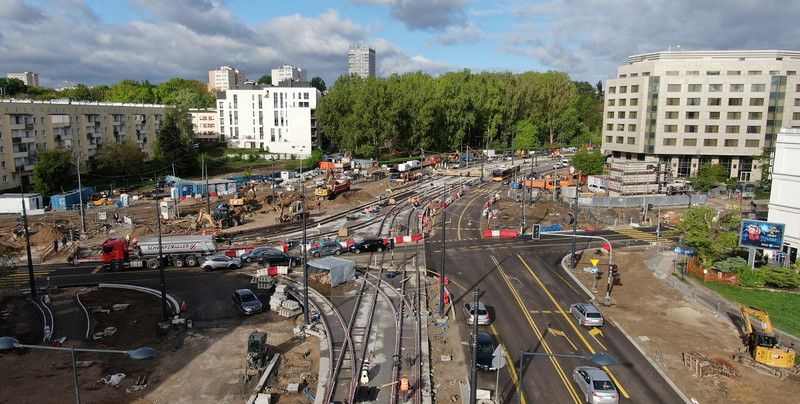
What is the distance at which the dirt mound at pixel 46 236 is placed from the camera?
177 feet

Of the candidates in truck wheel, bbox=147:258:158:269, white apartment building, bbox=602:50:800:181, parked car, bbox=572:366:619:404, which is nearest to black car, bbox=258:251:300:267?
truck wheel, bbox=147:258:158:269

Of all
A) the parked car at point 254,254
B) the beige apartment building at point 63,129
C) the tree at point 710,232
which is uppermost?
the beige apartment building at point 63,129

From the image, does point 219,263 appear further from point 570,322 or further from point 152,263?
point 570,322

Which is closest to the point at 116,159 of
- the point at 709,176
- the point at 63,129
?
the point at 63,129

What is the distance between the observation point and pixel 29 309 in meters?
35.9

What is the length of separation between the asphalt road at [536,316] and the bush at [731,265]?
11.7 m

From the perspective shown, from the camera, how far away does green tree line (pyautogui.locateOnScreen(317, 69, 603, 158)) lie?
117438mm

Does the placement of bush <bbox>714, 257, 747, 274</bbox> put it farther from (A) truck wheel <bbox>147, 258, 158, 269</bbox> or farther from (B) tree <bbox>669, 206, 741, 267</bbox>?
(A) truck wheel <bbox>147, 258, 158, 269</bbox>

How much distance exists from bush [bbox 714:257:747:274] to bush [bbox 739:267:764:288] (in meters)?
0.73

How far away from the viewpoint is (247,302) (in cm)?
3466

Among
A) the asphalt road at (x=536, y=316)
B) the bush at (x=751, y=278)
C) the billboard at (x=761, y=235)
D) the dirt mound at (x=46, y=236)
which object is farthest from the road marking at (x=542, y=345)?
the dirt mound at (x=46, y=236)

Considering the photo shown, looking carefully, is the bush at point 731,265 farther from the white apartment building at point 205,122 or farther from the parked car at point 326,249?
the white apartment building at point 205,122

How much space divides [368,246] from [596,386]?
94.3 ft

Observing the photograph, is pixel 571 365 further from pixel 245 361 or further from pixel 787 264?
pixel 787 264
